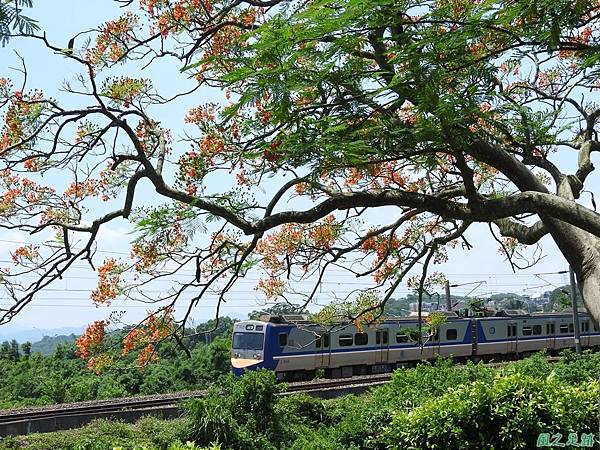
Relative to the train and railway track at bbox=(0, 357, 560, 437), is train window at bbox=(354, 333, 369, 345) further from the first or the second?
railway track at bbox=(0, 357, 560, 437)

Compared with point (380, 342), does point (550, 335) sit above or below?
above

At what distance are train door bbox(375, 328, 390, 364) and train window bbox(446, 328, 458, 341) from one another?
2.10 m

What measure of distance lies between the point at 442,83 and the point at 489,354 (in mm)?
18489

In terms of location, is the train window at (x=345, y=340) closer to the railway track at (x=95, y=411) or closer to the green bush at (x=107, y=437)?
the railway track at (x=95, y=411)

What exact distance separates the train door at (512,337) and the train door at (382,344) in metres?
4.98

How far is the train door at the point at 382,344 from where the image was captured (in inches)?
695

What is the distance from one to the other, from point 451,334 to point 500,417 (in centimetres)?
1368

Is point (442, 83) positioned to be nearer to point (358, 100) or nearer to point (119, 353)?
point (358, 100)

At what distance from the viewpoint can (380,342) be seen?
1769 centimetres

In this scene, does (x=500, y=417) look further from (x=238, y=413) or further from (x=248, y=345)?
(x=248, y=345)

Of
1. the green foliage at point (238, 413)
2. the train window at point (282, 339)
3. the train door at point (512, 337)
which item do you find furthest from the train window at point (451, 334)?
the green foliage at point (238, 413)

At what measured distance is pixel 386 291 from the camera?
620 centimetres

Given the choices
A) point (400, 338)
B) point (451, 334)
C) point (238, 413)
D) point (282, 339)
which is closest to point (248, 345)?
point (282, 339)

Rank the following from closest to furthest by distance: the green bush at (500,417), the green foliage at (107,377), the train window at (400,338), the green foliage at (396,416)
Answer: the green bush at (500,417) < the green foliage at (396,416) < the train window at (400,338) < the green foliage at (107,377)
